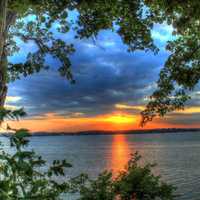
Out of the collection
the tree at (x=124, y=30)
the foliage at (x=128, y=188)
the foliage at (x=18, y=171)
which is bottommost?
the foliage at (x=128, y=188)

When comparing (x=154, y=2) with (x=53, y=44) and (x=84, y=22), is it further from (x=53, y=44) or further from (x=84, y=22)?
(x=53, y=44)

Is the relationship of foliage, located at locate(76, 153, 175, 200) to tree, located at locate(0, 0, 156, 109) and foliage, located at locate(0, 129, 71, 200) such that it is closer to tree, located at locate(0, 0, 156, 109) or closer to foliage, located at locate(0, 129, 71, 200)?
tree, located at locate(0, 0, 156, 109)

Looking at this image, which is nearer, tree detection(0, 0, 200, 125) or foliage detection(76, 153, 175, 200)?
tree detection(0, 0, 200, 125)

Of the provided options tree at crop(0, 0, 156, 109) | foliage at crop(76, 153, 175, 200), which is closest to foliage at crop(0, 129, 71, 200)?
tree at crop(0, 0, 156, 109)

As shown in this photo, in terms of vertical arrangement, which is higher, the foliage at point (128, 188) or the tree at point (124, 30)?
the tree at point (124, 30)

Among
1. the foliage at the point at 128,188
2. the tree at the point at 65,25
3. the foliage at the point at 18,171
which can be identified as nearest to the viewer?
the foliage at the point at 18,171

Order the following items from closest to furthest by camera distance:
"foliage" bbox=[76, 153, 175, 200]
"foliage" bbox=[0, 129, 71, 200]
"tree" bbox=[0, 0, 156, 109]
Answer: "foliage" bbox=[0, 129, 71, 200] → "tree" bbox=[0, 0, 156, 109] → "foliage" bbox=[76, 153, 175, 200]

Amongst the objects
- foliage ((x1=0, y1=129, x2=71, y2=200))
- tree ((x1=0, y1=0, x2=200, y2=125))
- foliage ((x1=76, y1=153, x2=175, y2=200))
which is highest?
tree ((x1=0, y1=0, x2=200, y2=125))

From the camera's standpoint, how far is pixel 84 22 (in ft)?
38.6

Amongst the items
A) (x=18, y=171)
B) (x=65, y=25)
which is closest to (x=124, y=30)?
(x=65, y=25)

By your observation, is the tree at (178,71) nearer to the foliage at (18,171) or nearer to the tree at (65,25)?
the tree at (65,25)

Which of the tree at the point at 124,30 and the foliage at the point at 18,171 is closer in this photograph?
the foliage at the point at 18,171

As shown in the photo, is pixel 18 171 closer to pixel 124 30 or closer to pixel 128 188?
pixel 124 30

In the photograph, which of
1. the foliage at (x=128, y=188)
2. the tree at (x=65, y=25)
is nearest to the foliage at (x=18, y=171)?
the tree at (x=65, y=25)
